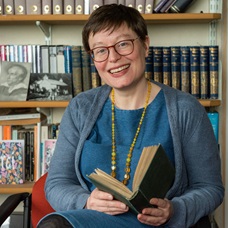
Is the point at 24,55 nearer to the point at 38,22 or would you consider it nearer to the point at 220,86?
the point at 38,22

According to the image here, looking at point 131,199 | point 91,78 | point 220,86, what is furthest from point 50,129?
point 131,199

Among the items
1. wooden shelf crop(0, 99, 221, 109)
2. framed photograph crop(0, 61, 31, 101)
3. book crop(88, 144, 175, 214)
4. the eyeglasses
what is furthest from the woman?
framed photograph crop(0, 61, 31, 101)

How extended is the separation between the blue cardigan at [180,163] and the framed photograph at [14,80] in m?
0.86

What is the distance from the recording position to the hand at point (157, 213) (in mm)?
1239

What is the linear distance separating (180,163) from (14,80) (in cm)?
120

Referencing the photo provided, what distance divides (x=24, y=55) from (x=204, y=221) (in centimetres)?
140

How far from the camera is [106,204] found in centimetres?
129

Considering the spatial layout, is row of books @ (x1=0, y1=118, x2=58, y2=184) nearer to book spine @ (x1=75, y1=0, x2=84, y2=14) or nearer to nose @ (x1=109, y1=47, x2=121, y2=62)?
→ book spine @ (x1=75, y1=0, x2=84, y2=14)

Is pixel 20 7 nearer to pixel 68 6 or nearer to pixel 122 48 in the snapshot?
pixel 68 6

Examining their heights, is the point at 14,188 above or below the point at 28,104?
below

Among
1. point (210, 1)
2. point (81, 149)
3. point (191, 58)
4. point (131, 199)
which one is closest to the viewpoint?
point (131, 199)

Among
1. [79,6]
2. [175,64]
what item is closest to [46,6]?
[79,6]

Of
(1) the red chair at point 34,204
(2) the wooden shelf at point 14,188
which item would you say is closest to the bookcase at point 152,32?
(2) the wooden shelf at point 14,188

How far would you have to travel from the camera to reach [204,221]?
1.39m
